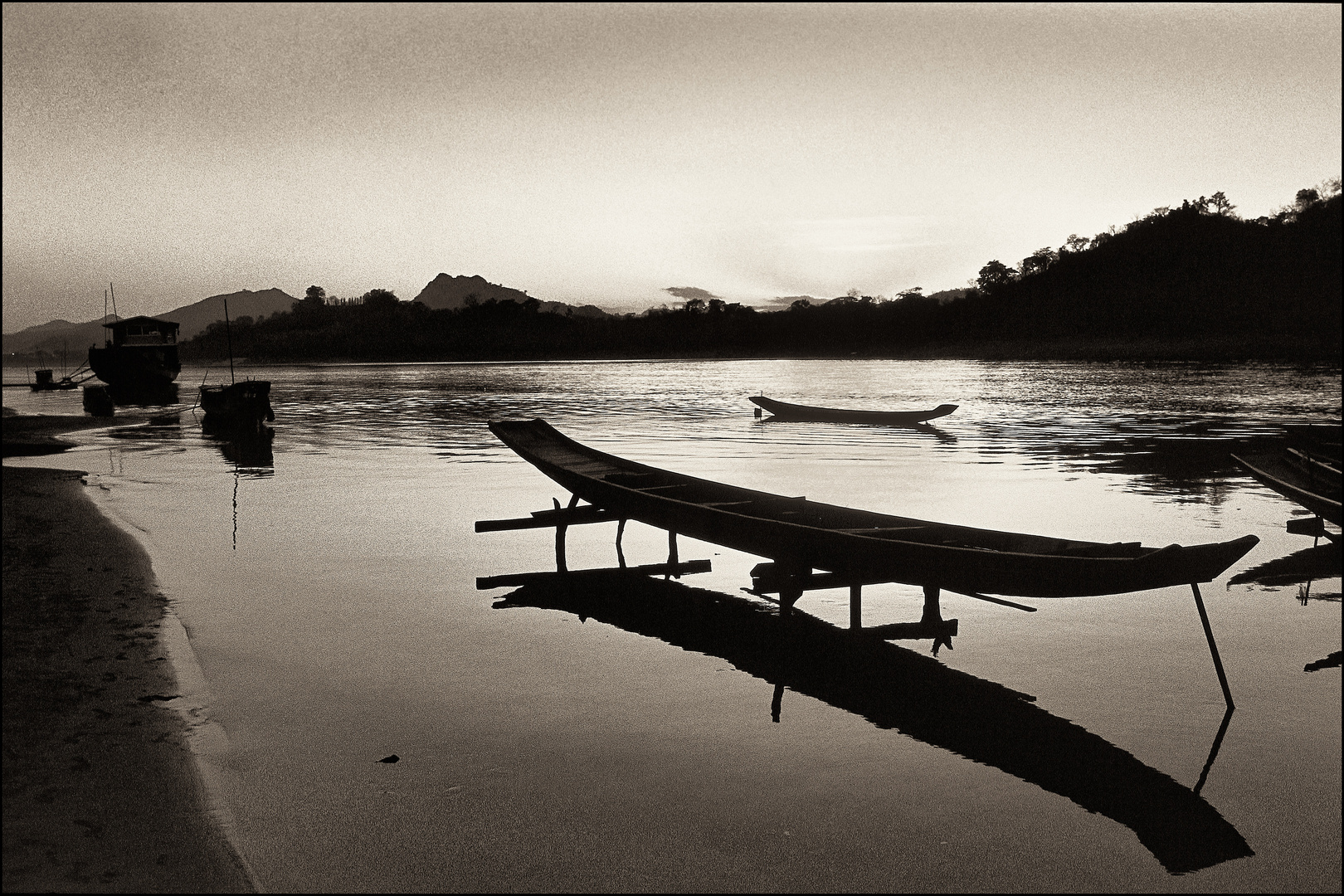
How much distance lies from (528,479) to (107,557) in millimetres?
10940

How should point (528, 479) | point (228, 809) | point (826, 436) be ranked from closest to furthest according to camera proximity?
point (228, 809) → point (528, 479) → point (826, 436)

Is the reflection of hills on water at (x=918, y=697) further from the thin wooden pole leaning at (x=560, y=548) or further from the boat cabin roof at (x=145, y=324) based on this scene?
the boat cabin roof at (x=145, y=324)

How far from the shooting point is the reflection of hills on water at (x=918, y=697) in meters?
6.27

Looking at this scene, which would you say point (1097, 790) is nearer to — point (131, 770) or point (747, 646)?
point (747, 646)

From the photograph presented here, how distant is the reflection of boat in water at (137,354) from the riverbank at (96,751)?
5499cm

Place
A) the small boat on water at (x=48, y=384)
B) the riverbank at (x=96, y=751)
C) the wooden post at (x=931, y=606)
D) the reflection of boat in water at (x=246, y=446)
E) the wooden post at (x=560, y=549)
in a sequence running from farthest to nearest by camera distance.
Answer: the small boat on water at (x=48, y=384), the reflection of boat in water at (x=246, y=446), the wooden post at (x=560, y=549), the wooden post at (x=931, y=606), the riverbank at (x=96, y=751)

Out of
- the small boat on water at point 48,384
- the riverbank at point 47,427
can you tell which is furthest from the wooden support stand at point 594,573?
the small boat on water at point 48,384

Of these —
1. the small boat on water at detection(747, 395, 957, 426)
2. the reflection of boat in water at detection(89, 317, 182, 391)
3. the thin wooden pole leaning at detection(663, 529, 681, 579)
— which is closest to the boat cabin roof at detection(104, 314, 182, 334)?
the reflection of boat in water at detection(89, 317, 182, 391)

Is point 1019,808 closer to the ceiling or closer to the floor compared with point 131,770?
closer to the floor

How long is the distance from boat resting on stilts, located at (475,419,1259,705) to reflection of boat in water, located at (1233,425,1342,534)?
18.6 ft

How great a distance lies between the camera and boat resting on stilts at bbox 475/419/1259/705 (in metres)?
7.41

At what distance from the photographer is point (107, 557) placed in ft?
42.6

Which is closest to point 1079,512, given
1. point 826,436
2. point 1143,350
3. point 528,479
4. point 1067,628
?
point 1067,628

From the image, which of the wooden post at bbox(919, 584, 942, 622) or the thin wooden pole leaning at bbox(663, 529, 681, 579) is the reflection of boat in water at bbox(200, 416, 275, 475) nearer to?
the thin wooden pole leaning at bbox(663, 529, 681, 579)
